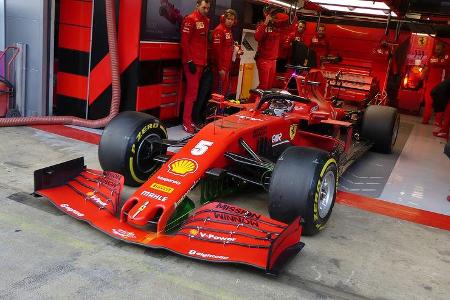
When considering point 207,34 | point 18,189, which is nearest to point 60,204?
point 18,189

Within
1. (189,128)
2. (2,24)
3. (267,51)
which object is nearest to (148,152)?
(189,128)

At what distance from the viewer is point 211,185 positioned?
3.88 meters

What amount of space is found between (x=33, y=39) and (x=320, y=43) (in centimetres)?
721

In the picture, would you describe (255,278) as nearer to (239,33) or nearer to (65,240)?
(65,240)

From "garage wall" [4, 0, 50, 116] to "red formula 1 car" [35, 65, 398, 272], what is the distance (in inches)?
108

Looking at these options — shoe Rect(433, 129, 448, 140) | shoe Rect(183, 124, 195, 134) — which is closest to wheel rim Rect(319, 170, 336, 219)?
shoe Rect(183, 124, 195, 134)

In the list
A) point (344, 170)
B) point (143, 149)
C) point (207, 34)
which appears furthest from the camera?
point (207, 34)

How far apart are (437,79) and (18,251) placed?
975cm

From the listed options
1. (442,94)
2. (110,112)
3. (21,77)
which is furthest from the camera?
(442,94)

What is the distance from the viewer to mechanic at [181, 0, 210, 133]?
641 centimetres

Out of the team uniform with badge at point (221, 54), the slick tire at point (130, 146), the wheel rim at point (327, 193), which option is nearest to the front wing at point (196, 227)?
the slick tire at point (130, 146)

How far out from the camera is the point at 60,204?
3260mm

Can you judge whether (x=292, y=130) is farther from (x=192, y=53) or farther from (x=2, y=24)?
(x=2, y=24)

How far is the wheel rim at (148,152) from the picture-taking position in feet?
13.2
